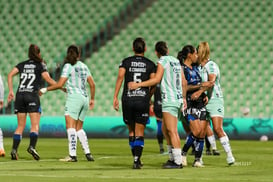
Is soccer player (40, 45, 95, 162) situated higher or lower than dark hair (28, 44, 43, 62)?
lower

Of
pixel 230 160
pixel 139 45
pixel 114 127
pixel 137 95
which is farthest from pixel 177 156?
pixel 114 127

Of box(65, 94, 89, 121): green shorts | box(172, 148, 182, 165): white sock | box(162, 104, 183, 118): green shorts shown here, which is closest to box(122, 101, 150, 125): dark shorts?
box(162, 104, 183, 118): green shorts

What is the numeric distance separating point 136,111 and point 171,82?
80cm

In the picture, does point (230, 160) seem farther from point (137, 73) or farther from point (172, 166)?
point (137, 73)

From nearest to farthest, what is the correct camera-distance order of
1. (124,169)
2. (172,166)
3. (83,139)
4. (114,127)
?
1. (124,169)
2. (172,166)
3. (83,139)
4. (114,127)

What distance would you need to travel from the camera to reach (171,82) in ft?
44.7

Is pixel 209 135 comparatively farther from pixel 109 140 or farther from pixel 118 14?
pixel 118 14

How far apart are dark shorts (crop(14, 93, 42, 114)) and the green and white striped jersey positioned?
3.34 meters

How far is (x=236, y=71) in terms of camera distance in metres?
29.1

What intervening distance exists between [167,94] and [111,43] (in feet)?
57.3

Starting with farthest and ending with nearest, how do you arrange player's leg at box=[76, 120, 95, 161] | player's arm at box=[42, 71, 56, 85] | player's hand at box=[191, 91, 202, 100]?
player's arm at box=[42, 71, 56, 85] < player's leg at box=[76, 120, 95, 161] < player's hand at box=[191, 91, 202, 100]

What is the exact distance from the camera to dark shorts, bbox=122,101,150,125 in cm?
1347

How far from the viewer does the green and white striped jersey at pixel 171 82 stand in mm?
13539

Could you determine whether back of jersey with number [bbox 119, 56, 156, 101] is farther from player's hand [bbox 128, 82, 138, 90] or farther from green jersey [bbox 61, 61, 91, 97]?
green jersey [bbox 61, 61, 91, 97]
